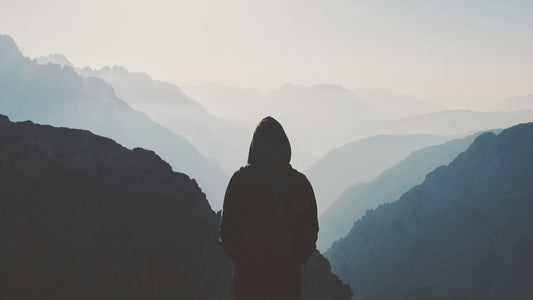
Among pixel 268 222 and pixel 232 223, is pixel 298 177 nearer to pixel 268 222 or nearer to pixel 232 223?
pixel 268 222

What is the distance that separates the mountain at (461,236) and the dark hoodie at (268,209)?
135 m

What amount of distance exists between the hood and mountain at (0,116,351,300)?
53.6 metres

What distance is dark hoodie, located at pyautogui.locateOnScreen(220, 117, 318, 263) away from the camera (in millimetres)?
6215

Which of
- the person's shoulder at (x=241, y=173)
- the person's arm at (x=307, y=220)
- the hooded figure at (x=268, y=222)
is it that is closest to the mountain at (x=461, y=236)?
the person's arm at (x=307, y=220)

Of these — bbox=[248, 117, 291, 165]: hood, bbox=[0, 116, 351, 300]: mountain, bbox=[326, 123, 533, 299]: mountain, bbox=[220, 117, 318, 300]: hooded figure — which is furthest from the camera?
bbox=[326, 123, 533, 299]: mountain

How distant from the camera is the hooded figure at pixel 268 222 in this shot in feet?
20.3

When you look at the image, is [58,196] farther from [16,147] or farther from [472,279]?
[472,279]

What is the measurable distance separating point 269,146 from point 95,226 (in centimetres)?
5928

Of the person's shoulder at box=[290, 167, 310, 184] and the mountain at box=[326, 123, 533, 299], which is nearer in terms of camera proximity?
the person's shoulder at box=[290, 167, 310, 184]

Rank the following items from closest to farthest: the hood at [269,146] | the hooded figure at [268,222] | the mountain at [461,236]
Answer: the hooded figure at [268,222]
the hood at [269,146]
the mountain at [461,236]

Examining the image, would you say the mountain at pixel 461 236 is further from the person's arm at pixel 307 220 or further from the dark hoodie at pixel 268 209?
the dark hoodie at pixel 268 209

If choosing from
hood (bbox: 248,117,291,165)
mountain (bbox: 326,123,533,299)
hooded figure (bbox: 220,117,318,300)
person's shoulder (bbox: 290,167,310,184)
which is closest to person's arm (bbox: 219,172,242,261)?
hooded figure (bbox: 220,117,318,300)

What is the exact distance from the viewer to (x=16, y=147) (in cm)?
5847

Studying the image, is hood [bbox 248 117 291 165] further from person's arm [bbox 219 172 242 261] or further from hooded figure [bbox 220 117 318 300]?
person's arm [bbox 219 172 242 261]
